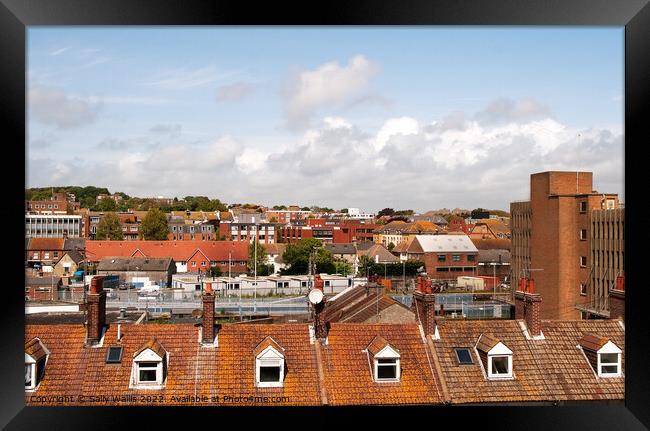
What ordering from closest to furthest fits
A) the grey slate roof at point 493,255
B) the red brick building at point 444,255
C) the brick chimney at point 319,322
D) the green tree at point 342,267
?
the brick chimney at point 319,322, the red brick building at point 444,255, the grey slate roof at point 493,255, the green tree at point 342,267

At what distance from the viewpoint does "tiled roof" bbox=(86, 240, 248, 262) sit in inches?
894

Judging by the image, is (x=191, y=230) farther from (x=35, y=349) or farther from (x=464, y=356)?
(x=464, y=356)

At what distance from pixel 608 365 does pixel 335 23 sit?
403 cm

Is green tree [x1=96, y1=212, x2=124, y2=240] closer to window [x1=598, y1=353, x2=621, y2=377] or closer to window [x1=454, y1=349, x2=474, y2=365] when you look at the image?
window [x1=454, y1=349, x2=474, y2=365]

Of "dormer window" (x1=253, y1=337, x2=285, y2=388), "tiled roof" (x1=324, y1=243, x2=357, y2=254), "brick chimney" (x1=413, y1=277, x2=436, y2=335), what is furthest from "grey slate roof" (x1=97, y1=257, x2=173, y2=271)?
"dormer window" (x1=253, y1=337, x2=285, y2=388)

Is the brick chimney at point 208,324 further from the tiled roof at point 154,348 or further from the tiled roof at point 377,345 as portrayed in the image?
the tiled roof at point 377,345

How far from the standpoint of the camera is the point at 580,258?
15227 mm

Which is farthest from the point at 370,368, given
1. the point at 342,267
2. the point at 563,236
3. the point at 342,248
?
the point at 342,248

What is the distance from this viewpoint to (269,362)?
487 cm

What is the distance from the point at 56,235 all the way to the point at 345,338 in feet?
63.3

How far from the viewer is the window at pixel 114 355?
497 cm

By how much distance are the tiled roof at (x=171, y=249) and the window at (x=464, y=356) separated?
19074 mm

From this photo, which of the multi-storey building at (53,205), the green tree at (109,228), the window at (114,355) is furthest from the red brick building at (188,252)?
the window at (114,355)

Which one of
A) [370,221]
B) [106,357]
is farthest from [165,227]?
[106,357]
